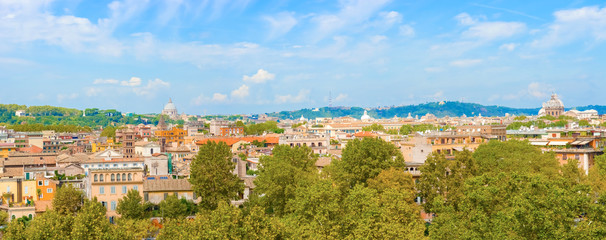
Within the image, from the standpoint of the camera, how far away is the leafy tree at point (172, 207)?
43344 mm

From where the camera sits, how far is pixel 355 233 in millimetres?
27750

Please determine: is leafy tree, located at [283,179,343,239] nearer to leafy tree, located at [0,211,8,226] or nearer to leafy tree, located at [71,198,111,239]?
leafy tree, located at [71,198,111,239]

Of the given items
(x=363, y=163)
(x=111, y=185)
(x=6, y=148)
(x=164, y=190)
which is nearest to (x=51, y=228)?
(x=111, y=185)

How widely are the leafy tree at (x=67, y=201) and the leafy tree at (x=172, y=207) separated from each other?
6834 millimetres

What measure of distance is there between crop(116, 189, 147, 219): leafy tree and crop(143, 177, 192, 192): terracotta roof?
3.54m

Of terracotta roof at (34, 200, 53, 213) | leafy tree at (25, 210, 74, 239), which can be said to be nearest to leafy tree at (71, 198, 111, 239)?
leafy tree at (25, 210, 74, 239)

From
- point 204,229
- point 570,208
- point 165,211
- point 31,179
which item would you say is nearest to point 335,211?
point 204,229

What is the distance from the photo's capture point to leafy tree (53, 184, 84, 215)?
43.8m

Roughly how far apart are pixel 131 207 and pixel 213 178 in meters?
6.66

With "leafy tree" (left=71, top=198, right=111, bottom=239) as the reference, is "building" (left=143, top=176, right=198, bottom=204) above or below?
below

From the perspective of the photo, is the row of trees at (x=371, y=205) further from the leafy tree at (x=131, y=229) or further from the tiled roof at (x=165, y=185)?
the tiled roof at (x=165, y=185)

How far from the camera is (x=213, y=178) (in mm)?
45062

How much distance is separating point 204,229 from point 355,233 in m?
7.56

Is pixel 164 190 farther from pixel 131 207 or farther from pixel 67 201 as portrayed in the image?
pixel 67 201
